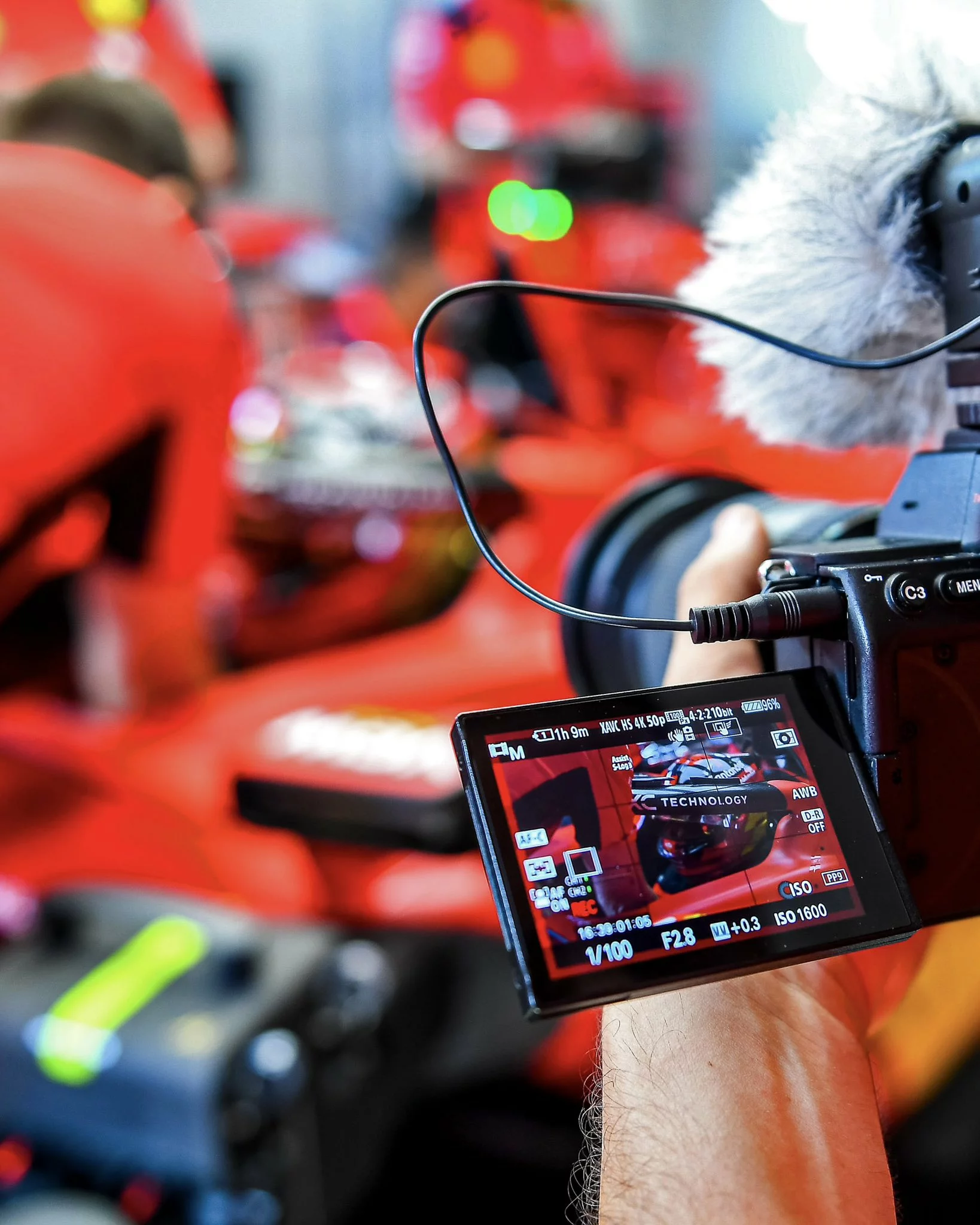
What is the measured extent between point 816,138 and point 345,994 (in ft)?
2.48

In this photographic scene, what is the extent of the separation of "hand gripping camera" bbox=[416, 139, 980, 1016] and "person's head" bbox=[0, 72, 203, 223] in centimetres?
97

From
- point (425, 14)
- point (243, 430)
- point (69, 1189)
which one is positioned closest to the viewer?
point (69, 1189)

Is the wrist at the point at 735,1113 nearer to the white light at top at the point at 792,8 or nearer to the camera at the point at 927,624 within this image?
the camera at the point at 927,624

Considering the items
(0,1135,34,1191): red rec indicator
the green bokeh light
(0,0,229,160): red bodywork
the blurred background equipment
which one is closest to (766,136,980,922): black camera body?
the blurred background equipment

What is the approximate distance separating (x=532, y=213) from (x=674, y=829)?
1.66m

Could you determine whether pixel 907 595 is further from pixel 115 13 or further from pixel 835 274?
pixel 115 13

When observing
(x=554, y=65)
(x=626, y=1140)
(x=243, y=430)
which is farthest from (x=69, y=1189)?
(x=554, y=65)

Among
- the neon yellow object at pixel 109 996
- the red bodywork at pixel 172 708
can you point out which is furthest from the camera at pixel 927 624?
the neon yellow object at pixel 109 996

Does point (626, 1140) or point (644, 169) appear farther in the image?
point (644, 169)

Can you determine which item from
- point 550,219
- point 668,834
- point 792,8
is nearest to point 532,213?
point 550,219

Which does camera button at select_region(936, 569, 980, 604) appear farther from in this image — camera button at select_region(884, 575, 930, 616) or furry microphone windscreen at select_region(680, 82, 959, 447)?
furry microphone windscreen at select_region(680, 82, 959, 447)

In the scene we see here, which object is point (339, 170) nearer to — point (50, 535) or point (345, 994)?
point (50, 535)

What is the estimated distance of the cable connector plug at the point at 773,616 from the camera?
40 cm

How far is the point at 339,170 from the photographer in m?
4.33
